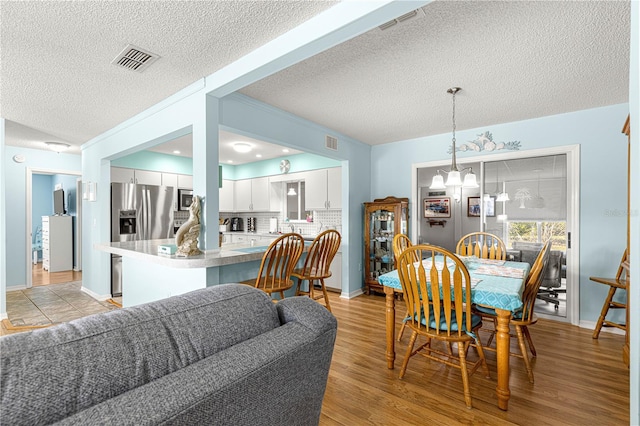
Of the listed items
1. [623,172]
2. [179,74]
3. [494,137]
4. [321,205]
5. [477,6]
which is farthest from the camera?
[321,205]

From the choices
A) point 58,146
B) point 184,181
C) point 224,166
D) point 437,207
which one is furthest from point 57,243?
point 437,207

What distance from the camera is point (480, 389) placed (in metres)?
2.20

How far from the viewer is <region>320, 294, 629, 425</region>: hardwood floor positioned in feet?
6.22

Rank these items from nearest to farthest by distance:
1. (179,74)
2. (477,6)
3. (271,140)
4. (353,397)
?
(477,6) < (353,397) < (179,74) < (271,140)

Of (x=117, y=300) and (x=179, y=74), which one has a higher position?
(x=179, y=74)

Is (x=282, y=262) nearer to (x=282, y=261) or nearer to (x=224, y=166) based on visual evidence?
(x=282, y=261)

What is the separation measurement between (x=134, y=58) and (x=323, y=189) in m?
3.44

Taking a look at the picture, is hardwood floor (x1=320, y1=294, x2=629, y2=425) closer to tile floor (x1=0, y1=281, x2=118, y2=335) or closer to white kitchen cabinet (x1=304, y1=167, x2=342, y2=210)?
white kitchen cabinet (x1=304, y1=167, x2=342, y2=210)

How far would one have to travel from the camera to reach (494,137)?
4.03 m

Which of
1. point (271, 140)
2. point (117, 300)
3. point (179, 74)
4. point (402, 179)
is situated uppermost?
point (179, 74)

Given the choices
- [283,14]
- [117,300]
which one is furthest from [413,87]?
[117,300]

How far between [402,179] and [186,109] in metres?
3.27

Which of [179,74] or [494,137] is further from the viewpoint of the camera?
[494,137]

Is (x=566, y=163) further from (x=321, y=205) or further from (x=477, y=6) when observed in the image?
(x=321, y=205)
